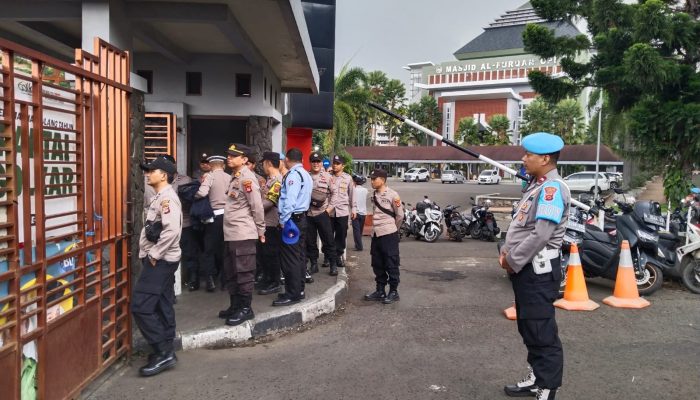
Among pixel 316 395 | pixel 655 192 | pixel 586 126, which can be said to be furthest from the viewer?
pixel 586 126

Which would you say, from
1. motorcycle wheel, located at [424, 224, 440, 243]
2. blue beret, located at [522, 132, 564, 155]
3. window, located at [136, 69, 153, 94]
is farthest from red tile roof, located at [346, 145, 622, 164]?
blue beret, located at [522, 132, 564, 155]

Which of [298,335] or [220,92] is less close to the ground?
[220,92]

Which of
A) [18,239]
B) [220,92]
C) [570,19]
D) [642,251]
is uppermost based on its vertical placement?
[570,19]

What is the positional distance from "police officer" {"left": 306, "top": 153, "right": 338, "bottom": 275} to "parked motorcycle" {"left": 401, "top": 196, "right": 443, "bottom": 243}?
509cm

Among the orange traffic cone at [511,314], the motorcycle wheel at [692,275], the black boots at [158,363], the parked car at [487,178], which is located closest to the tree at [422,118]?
the parked car at [487,178]

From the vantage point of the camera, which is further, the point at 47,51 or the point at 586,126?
the point at 586,126

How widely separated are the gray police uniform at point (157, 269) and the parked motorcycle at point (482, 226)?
31.1 feet

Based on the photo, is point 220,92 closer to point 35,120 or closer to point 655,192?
point 35,120

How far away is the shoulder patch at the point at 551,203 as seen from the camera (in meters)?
3.47

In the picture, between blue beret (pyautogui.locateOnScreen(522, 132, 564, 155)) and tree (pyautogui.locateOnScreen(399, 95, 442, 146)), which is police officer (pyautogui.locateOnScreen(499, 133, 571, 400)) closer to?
blue beret (pyautogui.locateOnScreen(522, 132, 564, 155))

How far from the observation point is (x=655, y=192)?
2761 centimetres

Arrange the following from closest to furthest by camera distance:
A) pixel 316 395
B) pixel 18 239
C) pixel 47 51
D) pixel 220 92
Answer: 1. pixel 18 239
2. pixel 316 395
3. pixel 47 51
4. pixel 220 92

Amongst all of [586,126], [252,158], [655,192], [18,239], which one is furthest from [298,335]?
[586,126]

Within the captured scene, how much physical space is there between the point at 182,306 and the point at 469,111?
70.4 metres
